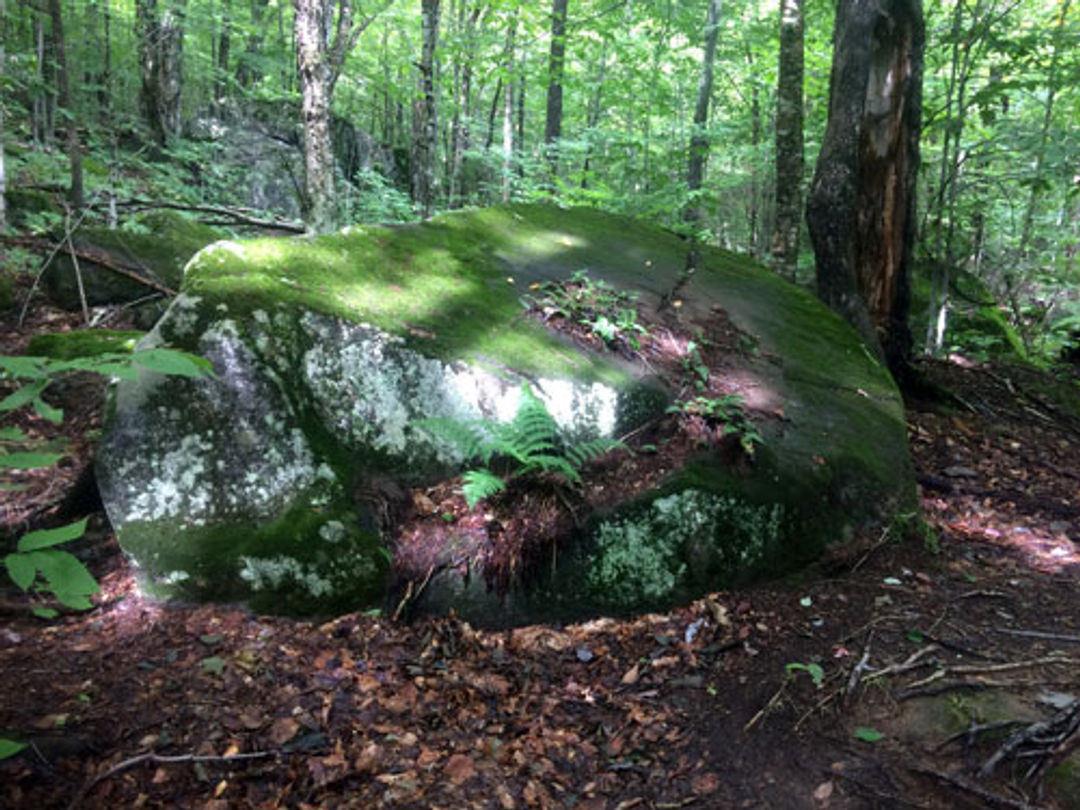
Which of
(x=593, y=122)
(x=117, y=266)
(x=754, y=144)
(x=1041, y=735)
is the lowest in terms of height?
(x=1041, y=735)

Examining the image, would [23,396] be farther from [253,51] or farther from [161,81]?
[253,51]

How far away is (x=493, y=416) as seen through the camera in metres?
4.05

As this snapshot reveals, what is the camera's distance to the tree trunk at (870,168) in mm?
5777

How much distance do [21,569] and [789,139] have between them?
294 inches

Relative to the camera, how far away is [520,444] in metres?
3.61

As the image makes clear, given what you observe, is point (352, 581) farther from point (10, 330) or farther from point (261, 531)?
point (10, 330)

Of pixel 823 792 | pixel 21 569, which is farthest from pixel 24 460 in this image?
pixel 823 792

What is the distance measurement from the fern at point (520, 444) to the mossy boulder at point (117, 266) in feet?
15.8

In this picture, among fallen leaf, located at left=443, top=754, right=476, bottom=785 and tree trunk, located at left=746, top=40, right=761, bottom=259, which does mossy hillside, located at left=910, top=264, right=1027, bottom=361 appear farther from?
fallen leaf, located at left=443, top=754, right=476, bottom=785

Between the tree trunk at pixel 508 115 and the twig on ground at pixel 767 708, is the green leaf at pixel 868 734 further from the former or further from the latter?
the tree trunk at pixel 508 115

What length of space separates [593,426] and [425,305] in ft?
4.76

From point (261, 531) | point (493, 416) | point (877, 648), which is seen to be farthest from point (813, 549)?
point (261, 531)

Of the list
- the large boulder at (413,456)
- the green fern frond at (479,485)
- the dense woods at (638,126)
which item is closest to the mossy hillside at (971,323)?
the dense woods at (638,126)

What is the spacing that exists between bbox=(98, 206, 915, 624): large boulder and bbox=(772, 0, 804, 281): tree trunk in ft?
10.00
